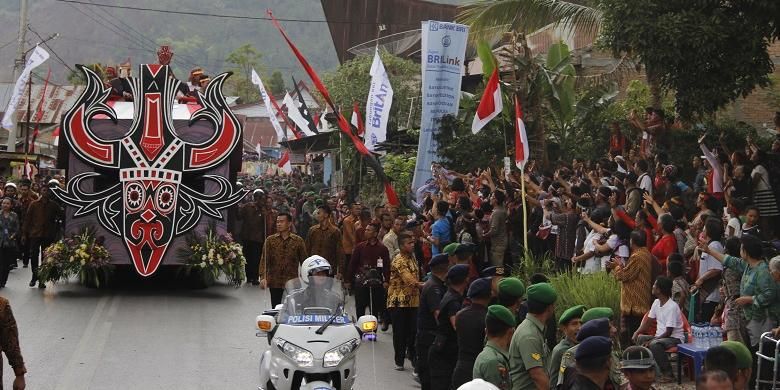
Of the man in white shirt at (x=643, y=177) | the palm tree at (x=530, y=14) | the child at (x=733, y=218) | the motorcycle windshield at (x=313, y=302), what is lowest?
the motorcycle windshield at (x=313, y=302)

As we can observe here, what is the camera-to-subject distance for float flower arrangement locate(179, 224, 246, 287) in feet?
61.8

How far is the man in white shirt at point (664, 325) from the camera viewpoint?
36.9 feet

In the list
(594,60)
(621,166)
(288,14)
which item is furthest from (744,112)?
(288,14)

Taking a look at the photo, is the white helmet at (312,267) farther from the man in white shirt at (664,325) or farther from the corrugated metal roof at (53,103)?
the corrugated metal roof at (53,103)

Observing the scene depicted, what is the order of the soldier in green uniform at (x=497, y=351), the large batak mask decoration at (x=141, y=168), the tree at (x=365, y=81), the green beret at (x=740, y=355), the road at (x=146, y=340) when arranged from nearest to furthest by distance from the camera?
the green beret at (x=740, y=355) → the soldier in green uniform at (x=497, y=351) → the road at (x=146, y=340) → the large batak mask decoration at (x=141, y=168) → the tree at (x=365, y=81)

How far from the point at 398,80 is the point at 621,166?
18.6 meters

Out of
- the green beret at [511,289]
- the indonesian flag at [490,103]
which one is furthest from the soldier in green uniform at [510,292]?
the indonesian flag at [490,103]

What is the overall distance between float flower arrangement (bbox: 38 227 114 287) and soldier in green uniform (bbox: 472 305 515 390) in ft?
38.0

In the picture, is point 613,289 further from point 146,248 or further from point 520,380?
point 146,248

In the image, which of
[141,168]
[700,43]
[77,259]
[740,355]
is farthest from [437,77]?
[740,355]

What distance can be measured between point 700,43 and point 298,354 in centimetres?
791

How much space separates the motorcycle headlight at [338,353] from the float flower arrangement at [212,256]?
921 centimetres

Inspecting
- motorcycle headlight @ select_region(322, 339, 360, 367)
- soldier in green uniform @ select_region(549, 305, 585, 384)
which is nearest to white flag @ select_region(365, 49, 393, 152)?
motorcycle headlight @ select_region(322, 339, 360, 367)

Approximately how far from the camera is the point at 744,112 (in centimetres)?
2722
